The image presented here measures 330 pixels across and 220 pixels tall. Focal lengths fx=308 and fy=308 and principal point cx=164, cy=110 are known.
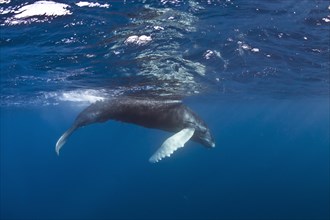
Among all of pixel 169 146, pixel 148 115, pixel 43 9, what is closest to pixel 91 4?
pixel 43 9

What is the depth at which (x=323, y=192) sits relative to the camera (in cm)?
4966

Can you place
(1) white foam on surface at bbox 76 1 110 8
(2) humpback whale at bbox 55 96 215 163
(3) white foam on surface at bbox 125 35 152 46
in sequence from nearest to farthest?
(1) white foam on surface at bbox 76 1 110 8
(2) humpback whale at bbox 55 96 215 163
(3) white foam on surface at bbox 125 35 152 46

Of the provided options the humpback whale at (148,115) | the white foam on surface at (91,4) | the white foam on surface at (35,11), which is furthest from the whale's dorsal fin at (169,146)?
the white foam on surface at (35,11)

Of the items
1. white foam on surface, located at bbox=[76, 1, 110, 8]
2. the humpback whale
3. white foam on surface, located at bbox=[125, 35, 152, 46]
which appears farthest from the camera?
white foam on surface, located at bbox=[125, 35, 152, 46]

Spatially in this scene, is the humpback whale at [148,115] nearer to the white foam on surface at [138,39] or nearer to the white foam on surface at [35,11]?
the white foam on surface at [138,39]

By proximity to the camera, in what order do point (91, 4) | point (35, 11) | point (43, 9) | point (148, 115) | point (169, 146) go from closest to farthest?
point (91, 4) → point (169, 146) → point (43, 9) → point (35, 11) → point (148, 115)

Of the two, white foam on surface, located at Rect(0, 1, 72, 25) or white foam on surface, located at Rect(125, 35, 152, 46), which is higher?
white foam on surface, located at Rect(0, 1, 72, 25)

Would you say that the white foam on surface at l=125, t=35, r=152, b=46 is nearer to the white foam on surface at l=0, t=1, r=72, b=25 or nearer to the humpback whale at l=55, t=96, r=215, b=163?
the humpback whale at l=55, t=96, r=215, b=163

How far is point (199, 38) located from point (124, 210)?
1337 inches

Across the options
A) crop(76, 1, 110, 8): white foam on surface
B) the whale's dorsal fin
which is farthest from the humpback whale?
crop(76, 1, 110, 8): white foam on surface

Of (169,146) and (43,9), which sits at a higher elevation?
(43,9)

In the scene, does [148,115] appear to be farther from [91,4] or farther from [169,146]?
[91,4]

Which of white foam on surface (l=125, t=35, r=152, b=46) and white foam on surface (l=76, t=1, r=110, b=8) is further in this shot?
white foam on surface (l=125, t=35, r=152, b=46)

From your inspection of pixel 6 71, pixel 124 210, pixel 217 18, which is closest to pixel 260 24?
pixel 217 18
